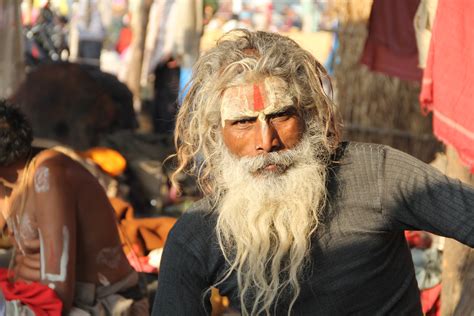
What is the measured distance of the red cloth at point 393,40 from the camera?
238 inches

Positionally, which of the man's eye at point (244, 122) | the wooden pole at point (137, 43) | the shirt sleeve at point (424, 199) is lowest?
the wooden pole at point (137, 43)

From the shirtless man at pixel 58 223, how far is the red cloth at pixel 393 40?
2454 millimetres

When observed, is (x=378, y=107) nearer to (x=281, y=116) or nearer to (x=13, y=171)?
(x=13, y=171)

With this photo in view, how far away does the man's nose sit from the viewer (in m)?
2.98

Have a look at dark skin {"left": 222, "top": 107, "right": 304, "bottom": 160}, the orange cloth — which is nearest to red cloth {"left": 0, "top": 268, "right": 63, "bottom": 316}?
the orange cloth

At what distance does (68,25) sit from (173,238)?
10557 mm

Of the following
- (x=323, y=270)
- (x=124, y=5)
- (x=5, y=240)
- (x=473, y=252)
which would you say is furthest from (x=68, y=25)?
(x=323, y=270)

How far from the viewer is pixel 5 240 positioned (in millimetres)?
5039

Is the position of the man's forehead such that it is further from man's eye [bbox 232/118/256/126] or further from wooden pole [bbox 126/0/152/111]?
wooden pole [bbox 126/0/152/111]

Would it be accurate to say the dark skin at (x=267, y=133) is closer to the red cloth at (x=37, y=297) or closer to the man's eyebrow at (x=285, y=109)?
the man's eyebrow at (x=285, y=109)

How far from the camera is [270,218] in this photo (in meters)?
3.06

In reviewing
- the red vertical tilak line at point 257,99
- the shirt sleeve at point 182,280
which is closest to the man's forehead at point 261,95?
the red vertical tilak line at point 257,99

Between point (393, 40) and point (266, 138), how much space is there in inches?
135

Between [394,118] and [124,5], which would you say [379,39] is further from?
[124,5]
